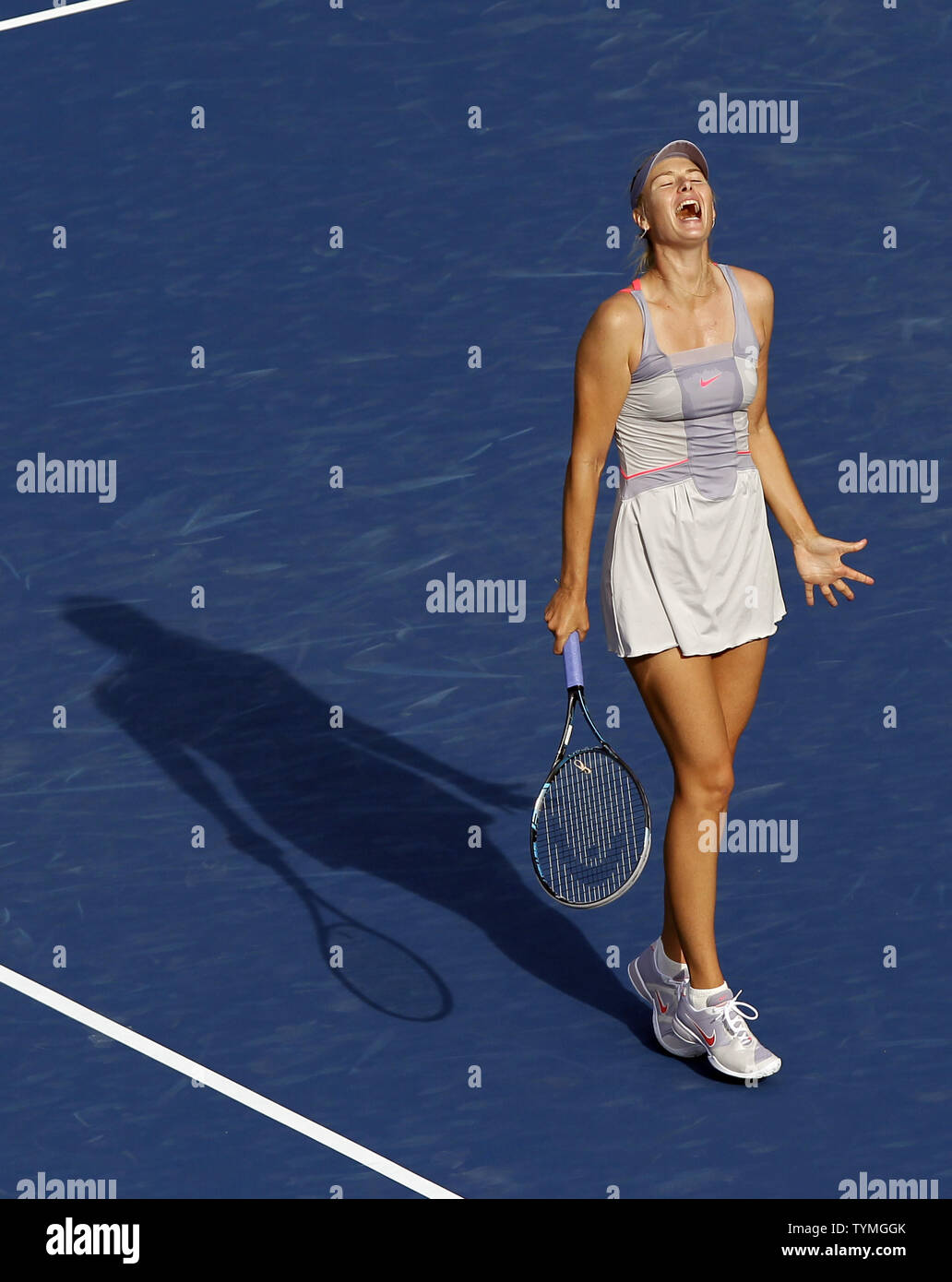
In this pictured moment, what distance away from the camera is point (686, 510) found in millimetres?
8656

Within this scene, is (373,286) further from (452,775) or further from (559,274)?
(452,775)

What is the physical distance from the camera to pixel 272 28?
1448 cm

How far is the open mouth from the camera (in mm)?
8508

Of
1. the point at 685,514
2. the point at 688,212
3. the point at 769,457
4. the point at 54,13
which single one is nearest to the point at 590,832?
the point at 685,514

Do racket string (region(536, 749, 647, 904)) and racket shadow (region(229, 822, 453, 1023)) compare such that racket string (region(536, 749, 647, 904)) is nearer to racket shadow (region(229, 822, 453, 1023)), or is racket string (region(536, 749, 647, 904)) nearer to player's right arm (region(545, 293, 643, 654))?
racket shadow (region(229, 822, 453, 1023))

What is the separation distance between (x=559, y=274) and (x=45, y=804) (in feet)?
13.8

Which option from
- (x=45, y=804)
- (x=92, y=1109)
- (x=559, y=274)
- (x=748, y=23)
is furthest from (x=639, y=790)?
(x=748, y=23)

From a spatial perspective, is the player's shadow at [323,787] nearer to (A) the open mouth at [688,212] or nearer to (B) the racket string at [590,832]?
(B) the racket string at [590,832]

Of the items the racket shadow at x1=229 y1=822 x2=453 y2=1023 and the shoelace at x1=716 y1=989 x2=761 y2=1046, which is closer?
the shoelace at x1=716 y1=989 x2=761 y2=1046

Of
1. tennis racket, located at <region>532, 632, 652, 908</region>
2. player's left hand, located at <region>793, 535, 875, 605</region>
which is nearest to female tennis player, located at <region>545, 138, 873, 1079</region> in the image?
player's left hand, located at <region>793, 535, 875, 605</region>

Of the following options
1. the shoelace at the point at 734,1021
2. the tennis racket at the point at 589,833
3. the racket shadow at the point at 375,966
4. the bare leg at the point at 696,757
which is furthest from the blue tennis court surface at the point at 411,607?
the bare leg at the point at 696,757

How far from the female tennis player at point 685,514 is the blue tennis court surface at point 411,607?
0.62m

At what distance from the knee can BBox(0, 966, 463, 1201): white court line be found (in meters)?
1.49
